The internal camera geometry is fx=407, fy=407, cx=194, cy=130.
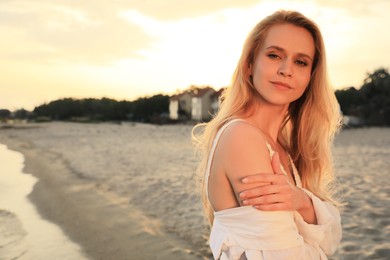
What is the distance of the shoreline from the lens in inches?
223

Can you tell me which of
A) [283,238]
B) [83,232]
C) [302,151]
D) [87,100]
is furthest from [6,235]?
[87,100]

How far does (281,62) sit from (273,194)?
0.69 meters

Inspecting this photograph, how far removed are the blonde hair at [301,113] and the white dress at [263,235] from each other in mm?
335

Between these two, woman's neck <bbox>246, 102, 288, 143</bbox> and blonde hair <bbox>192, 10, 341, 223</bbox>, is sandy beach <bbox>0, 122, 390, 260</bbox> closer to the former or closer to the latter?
blonde hair <bbox>192, 10, 341, 223</bbox>

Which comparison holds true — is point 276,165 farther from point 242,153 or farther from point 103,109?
point 103,109

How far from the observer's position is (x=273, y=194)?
1.76 m

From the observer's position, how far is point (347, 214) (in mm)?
6953

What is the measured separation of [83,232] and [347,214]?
4.44 metres

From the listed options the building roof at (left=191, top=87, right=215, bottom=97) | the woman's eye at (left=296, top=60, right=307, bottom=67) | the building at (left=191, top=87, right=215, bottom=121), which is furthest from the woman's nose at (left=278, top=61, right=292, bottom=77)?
the building roof at (left=191, top=87, right=215, bottom=97)

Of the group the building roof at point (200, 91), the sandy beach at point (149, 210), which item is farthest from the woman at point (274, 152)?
the building roof at point (200, 91)

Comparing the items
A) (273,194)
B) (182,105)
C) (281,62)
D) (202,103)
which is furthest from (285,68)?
(182,105)

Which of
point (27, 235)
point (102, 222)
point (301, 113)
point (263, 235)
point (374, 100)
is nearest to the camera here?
point (263, 235)

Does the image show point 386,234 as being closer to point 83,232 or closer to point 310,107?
point 310,107

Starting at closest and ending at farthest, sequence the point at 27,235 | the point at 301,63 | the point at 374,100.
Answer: the point at 301,63
the point at 27,235
the point at 374,100
